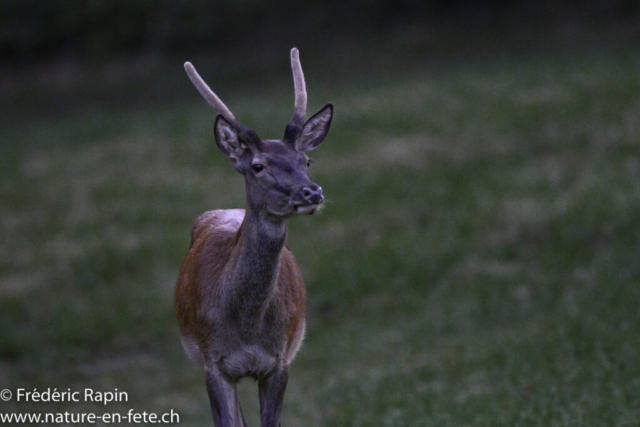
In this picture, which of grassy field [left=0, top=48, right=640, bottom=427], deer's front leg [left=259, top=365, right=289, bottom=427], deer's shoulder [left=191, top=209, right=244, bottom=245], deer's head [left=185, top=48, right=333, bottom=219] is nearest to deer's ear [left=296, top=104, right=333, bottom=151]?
deer's head [left=185, top=48, right=333, bottom=219]

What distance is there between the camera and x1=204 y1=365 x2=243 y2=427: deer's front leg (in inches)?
220

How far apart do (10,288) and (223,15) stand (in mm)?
21888

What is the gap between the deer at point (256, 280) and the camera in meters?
5.32

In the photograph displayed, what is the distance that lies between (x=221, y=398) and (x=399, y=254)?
33.3 ft

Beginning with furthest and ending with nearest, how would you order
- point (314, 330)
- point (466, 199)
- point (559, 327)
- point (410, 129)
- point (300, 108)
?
point (410, 129)
point (466, 199)
point (314, 330)
point (559, 327)
point (300, 108)

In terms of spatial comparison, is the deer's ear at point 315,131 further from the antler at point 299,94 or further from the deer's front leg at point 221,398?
the deer's front leg at point 221,398

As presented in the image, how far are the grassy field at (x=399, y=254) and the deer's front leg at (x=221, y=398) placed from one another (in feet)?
9.43

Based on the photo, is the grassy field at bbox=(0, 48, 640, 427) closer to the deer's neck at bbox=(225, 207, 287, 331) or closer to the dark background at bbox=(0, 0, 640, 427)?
the dark background at bbox=(0, 0, 640, 427)

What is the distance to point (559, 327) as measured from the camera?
10656 millimetres

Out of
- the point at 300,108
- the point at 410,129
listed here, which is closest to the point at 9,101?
the point at 410,129

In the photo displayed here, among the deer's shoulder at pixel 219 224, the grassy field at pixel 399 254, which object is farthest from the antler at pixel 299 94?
the grassy field at pixel 399 254

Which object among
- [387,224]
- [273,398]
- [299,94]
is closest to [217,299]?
[273,398]

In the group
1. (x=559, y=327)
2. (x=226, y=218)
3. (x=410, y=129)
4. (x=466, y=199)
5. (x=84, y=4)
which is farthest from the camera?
(x=84, y=4)

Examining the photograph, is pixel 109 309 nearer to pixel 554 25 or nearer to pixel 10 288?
pixel 10 288
